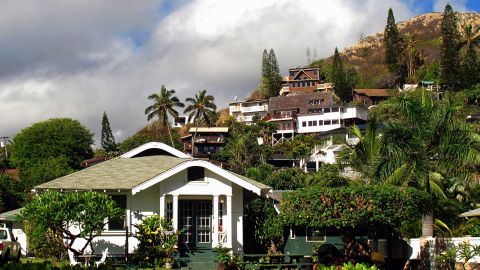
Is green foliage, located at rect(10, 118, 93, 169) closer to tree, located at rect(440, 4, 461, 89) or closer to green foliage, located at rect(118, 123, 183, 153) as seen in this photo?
green foliage, located at rect(118, 123, 183, 153)

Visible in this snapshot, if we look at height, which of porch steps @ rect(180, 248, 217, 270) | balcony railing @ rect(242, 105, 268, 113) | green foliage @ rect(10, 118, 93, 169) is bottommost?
porch steps @ rect(180, 248, 217, 270)

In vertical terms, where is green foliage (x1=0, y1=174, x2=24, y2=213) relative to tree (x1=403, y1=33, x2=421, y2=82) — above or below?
below

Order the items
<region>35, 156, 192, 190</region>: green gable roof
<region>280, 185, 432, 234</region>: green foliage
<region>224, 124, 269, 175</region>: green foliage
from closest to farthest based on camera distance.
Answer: <region>280, 185, 432, 234</region>: green foliage, <region>35, 156, 192, 190</region>: green gable roof, <region>224, 124, 269, 175</region>: green foliage

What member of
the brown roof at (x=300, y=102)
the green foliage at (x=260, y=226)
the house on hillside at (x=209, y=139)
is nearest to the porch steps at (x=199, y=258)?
the green foliage at (x=260, y=226)

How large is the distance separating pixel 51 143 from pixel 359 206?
6329 centimetres

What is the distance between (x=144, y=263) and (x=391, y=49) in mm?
112846

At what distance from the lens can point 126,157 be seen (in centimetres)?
3512

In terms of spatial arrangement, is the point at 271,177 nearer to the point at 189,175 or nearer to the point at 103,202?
the point at 189,175

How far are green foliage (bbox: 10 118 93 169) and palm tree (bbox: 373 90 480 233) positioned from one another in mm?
57602

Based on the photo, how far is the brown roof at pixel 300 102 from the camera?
4961 inches

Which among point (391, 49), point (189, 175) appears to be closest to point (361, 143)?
point (189, 175)

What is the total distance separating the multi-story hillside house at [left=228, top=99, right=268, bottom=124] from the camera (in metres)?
144

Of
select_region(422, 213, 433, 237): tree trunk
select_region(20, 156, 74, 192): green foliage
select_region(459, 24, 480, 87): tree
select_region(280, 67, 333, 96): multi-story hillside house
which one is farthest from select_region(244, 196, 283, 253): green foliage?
select_region(280, 67, 333, 96): multi-story hillside house

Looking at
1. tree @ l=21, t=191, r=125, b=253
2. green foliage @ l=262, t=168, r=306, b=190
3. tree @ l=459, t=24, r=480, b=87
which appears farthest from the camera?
tree @ l=459, t=24, r=480, b=87
